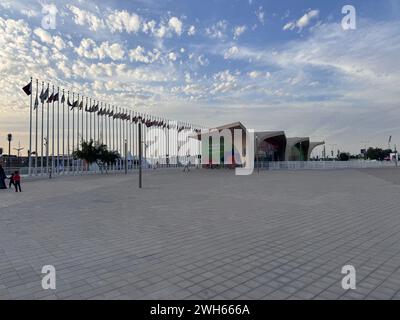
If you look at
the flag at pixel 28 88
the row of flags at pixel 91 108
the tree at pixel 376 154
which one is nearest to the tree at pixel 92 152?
the row of flags at pixel 91 108

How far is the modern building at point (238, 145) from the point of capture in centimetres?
5481

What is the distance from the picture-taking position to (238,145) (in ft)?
191

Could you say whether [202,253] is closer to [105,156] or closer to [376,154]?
[105,156]

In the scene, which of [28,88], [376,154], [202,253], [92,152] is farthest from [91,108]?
[376,154]

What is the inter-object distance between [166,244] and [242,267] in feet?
5.56

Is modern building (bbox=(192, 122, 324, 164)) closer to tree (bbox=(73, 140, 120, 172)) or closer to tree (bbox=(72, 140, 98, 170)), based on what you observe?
tree (bbox=(73, 140, 120, 172))

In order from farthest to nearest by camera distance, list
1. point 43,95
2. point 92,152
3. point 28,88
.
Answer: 1. point 92,152
2. point 43,95
3. point 28,88

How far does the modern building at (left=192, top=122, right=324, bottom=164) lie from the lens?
54.8 meters

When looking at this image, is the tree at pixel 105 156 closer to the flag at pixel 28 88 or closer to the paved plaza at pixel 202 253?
the flag at pixel 28 88

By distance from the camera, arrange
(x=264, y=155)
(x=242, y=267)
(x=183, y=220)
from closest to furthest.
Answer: (x=242, y=267)
(x=183, y=220)
(x=264, y=155)
